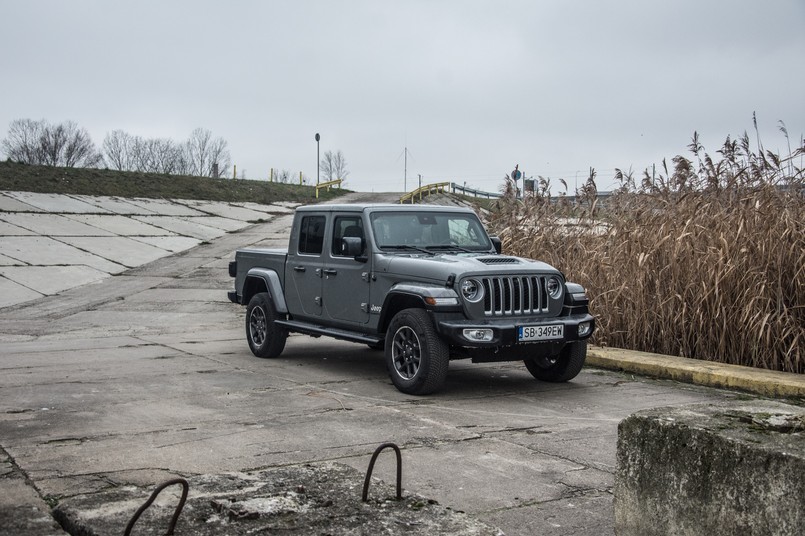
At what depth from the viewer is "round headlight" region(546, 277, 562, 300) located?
8664 millimetres

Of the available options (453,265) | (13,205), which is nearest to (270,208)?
(13,205)

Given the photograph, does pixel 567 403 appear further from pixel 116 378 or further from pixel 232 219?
pixel 232 219

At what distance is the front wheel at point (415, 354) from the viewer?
800cm

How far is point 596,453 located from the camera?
611 centimetres

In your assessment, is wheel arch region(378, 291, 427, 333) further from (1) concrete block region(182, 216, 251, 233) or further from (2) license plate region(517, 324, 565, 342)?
(1) concrete block region(182, 216, 251, 233)

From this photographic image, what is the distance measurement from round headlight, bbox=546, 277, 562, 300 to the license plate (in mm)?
430

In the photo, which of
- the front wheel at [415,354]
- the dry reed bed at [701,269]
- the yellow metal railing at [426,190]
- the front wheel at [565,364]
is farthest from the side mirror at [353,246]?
the yellow metal railing at [426,190]

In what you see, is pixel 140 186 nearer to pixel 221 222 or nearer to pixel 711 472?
pixel 221 222

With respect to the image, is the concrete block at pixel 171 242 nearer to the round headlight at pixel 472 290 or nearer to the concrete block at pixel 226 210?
the concrete block at pixel 226 210

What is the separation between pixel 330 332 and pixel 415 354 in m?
Result: 1.64

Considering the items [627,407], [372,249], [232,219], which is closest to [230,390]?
[372,249]

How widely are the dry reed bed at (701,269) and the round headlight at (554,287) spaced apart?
1.68 m

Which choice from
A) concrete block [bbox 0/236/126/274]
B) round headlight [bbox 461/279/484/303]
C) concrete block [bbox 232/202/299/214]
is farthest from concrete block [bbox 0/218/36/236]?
round headlight [bbox 461/279/484/303]

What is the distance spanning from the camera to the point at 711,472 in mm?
3572
